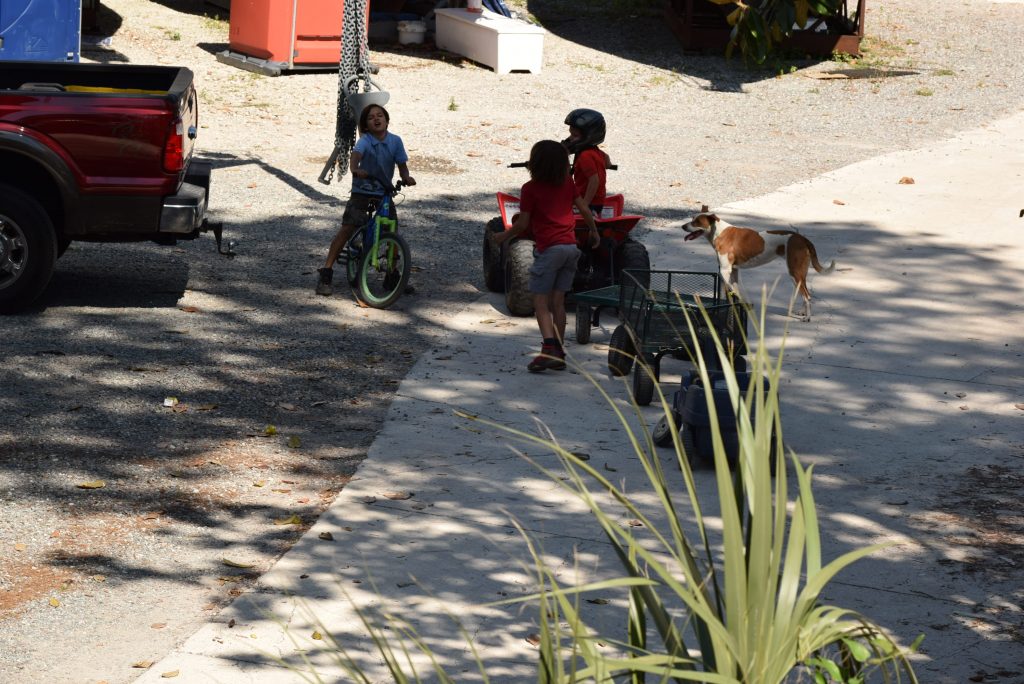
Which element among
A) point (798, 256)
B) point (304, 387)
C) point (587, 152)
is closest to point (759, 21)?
point (304, 387)

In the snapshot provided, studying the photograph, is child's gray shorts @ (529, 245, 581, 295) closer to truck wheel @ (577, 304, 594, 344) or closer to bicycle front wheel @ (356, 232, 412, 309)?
truck wheel @ (577, 304, 594, 344)

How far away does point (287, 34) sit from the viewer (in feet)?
68.5

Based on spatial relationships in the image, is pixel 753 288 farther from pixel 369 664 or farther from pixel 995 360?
pixel 369 664

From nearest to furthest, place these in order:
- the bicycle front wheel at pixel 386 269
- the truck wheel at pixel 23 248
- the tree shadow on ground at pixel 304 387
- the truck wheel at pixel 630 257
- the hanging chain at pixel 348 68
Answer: the tree shadow on ground at pixel 304 387 → the truck wheel at pixel 23 248 → the truck wheel at pixel 630 257 → the bicycle front wheel at pixel 386 269 → the hanging chain at pixel 348 68

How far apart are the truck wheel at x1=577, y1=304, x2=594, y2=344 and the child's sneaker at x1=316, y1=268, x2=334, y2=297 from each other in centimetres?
219

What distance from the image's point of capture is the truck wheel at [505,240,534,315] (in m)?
10.2

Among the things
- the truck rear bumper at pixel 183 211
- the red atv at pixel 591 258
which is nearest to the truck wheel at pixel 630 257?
the red atv at pixel 591 258

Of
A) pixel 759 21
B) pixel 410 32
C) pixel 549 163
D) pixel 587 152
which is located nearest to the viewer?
pixel 759 21

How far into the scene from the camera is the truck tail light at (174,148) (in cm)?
934

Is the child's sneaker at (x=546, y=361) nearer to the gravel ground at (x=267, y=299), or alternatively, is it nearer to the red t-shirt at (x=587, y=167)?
the gravel ground at (x=267, y=299)

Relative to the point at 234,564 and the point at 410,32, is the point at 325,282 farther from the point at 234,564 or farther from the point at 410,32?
the point at 410,32

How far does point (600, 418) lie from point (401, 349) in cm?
198

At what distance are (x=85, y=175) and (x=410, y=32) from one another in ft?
52.1

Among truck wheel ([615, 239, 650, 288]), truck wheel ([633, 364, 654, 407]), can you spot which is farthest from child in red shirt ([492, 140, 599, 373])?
truck wheel ([615, 239, 650, 288])
